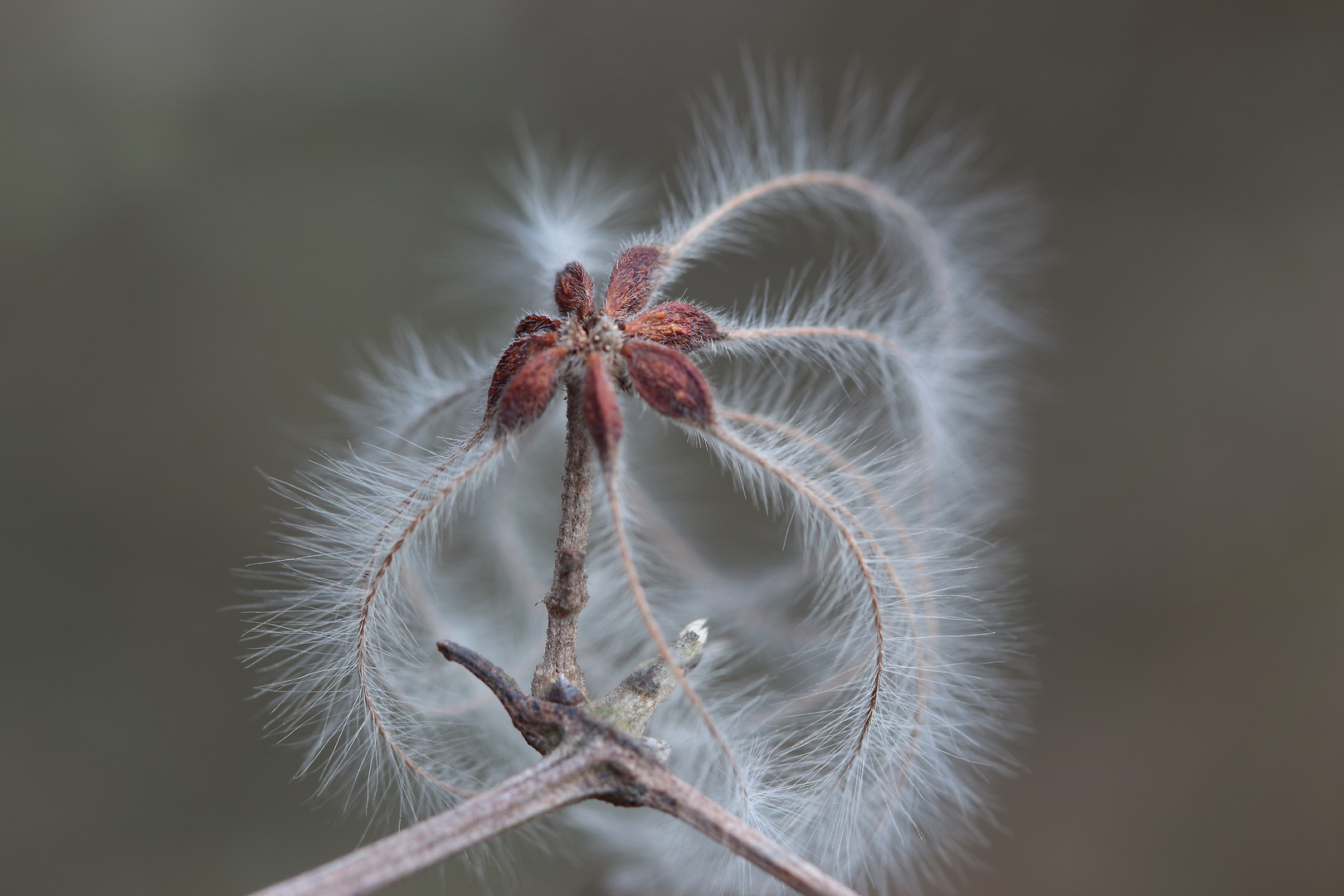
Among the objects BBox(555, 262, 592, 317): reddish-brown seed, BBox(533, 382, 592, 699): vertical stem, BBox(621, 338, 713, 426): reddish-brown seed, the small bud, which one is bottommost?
the small bud

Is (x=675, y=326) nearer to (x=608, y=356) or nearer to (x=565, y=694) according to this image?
Result: (x=608, y=356)

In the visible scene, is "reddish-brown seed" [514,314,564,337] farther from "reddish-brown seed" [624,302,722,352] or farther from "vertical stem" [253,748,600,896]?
"vertical stem" [253,748,600,896]

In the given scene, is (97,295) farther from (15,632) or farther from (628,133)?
(628,133)

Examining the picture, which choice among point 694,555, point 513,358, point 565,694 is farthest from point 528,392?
point 694,555

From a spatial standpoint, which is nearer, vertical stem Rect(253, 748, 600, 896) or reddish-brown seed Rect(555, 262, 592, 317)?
vertical stem Rect(253, 748, 600, 896)

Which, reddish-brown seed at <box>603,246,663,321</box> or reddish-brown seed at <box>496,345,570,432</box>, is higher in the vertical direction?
reddish-brown seed at <box>603,246,663,321</box>

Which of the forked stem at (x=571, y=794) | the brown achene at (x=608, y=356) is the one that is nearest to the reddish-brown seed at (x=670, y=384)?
the brown achene at (x=608, y=356)

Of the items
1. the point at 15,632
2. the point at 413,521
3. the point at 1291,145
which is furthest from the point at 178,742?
the point at 1291,145

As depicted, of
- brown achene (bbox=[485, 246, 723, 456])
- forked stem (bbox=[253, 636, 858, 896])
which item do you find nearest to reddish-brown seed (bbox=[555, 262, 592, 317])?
brown achene (bbox=[485, 246, 723, 456])
